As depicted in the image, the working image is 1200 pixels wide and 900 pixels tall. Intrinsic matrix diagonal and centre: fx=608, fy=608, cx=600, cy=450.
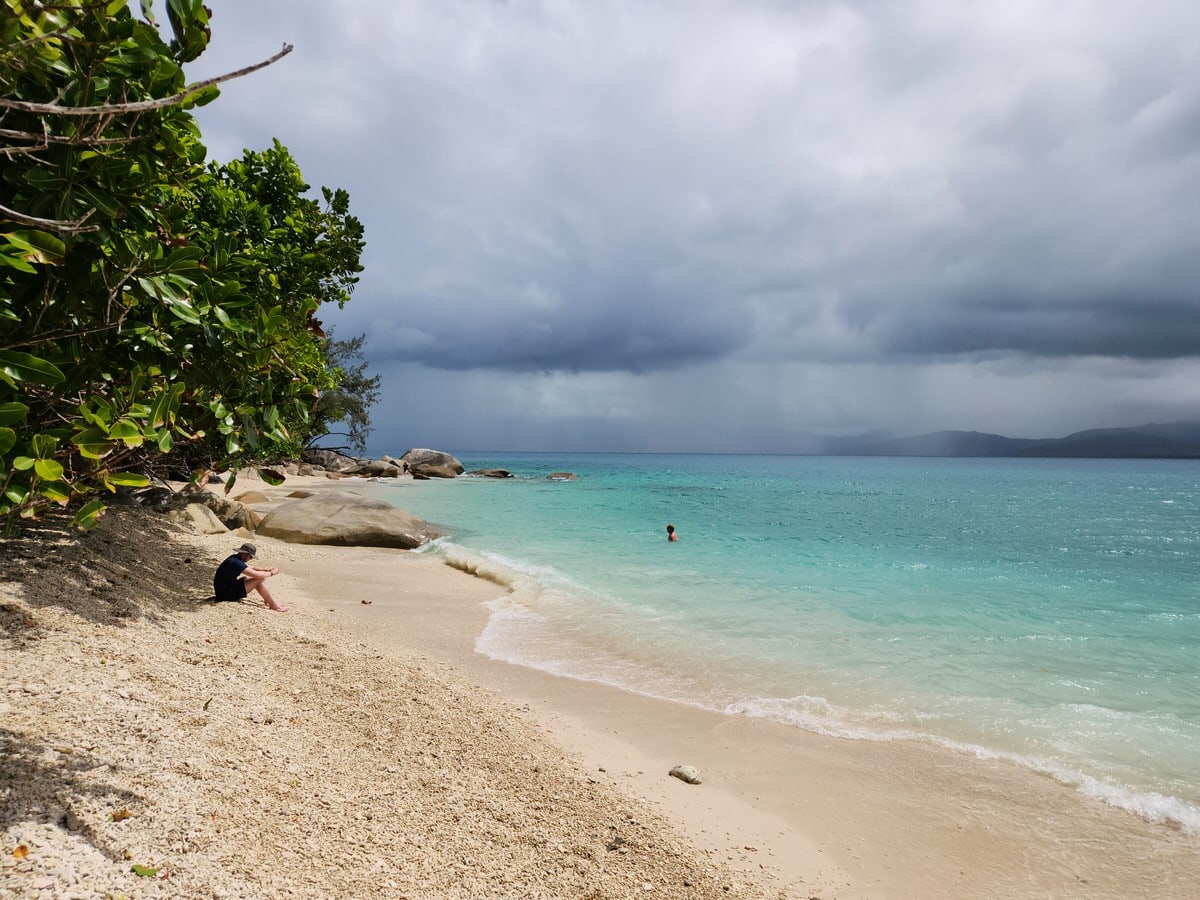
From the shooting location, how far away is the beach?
10.5 ft

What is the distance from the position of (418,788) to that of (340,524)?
14.6 m

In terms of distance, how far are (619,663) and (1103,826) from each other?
5.44 meters

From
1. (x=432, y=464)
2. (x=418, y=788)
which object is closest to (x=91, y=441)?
(x=418, y=788)

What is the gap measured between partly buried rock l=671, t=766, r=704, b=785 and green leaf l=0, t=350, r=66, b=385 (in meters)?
5.30

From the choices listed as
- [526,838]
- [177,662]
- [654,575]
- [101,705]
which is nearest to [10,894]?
[101,705]

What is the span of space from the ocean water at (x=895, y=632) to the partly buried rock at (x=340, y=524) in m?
2.12

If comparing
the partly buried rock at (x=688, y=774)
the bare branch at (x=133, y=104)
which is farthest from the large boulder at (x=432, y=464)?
the bare branch at (x=133, y=104)

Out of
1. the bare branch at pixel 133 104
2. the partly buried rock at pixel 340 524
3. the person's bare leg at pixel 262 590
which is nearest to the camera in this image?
the bare branch at pixel 133 104

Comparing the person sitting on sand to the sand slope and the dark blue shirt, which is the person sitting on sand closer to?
the dark blue shirt

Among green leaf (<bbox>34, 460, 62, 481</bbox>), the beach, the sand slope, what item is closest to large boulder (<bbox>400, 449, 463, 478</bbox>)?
the beach

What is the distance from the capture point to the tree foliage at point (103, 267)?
2484 mm

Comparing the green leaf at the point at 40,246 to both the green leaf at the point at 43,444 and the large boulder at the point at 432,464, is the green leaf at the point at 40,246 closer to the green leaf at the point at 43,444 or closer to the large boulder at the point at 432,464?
the green leaf at the point at 43,444

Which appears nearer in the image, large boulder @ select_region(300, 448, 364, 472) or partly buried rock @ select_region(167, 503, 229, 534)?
partly buried rock @ select_region(167, 503, 229, 534)

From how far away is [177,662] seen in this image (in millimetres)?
5211
